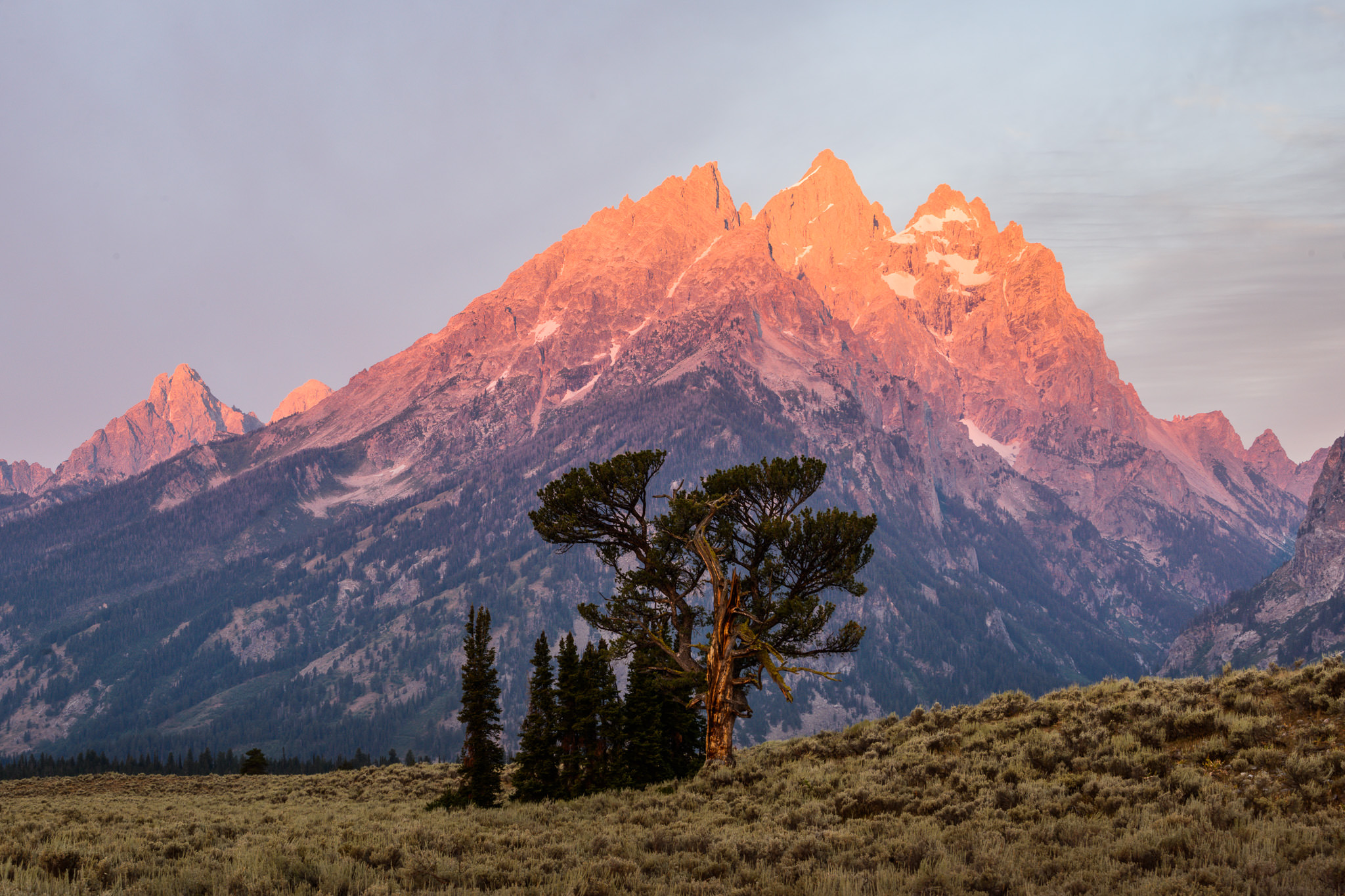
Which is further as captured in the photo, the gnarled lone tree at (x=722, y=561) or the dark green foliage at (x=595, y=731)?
the gnarled lone tree at (x=722, y=561)

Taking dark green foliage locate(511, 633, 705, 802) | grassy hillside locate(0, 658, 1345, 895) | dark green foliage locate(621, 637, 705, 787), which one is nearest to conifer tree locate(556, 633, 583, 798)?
dark green foliage locate(511, 633, 705, 802)

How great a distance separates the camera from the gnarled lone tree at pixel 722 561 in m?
30.5

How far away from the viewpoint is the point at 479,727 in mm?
33906

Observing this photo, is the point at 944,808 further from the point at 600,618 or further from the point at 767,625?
the point at 600,618

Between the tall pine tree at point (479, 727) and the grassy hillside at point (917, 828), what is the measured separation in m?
4.90

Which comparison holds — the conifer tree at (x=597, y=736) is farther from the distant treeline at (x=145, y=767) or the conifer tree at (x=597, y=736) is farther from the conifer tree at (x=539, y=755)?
the distant treeline at (x=145, y=767)

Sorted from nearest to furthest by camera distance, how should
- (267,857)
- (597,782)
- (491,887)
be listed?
1. (491,887)
2. (267,857)
3. (597,782)

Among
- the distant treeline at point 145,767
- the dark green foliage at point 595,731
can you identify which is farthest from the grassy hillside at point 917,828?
the distant treeline at point 145,767

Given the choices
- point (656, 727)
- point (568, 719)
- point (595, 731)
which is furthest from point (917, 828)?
point (568, 719)

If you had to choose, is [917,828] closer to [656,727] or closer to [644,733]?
[644,733]

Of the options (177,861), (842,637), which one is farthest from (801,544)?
(177,861)

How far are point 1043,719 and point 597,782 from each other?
1609 centimetres

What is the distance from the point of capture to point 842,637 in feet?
110

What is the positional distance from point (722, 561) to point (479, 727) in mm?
12771
